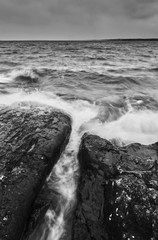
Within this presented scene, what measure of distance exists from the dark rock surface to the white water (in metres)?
0.24

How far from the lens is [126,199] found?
228 cm

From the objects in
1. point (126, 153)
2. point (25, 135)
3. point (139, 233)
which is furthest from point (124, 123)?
point (139, 233)

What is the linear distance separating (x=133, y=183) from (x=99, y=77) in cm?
899

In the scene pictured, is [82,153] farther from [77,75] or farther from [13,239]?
[77,75]

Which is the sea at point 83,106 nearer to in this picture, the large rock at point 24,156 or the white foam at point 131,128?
the white foam at point 131,128

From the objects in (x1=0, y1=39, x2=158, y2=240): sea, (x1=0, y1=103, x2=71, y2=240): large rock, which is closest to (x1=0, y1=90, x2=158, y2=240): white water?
(x1=0, y1=39, x2=158, y2=240): sea

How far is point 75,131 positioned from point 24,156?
169 cm

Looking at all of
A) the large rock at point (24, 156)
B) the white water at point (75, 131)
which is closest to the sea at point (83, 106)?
the white water at point (75, 131)

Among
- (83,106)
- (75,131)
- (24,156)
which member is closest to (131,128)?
Answer: (75,131)

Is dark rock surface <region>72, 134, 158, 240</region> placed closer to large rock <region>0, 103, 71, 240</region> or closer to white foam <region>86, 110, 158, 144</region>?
large rock <region>0, 103, 71, 240</region>

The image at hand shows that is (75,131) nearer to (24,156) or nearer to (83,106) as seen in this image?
(24,156)

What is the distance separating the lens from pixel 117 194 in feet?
7.70

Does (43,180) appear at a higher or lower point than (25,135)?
lower

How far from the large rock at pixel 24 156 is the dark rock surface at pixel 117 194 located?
580mm
